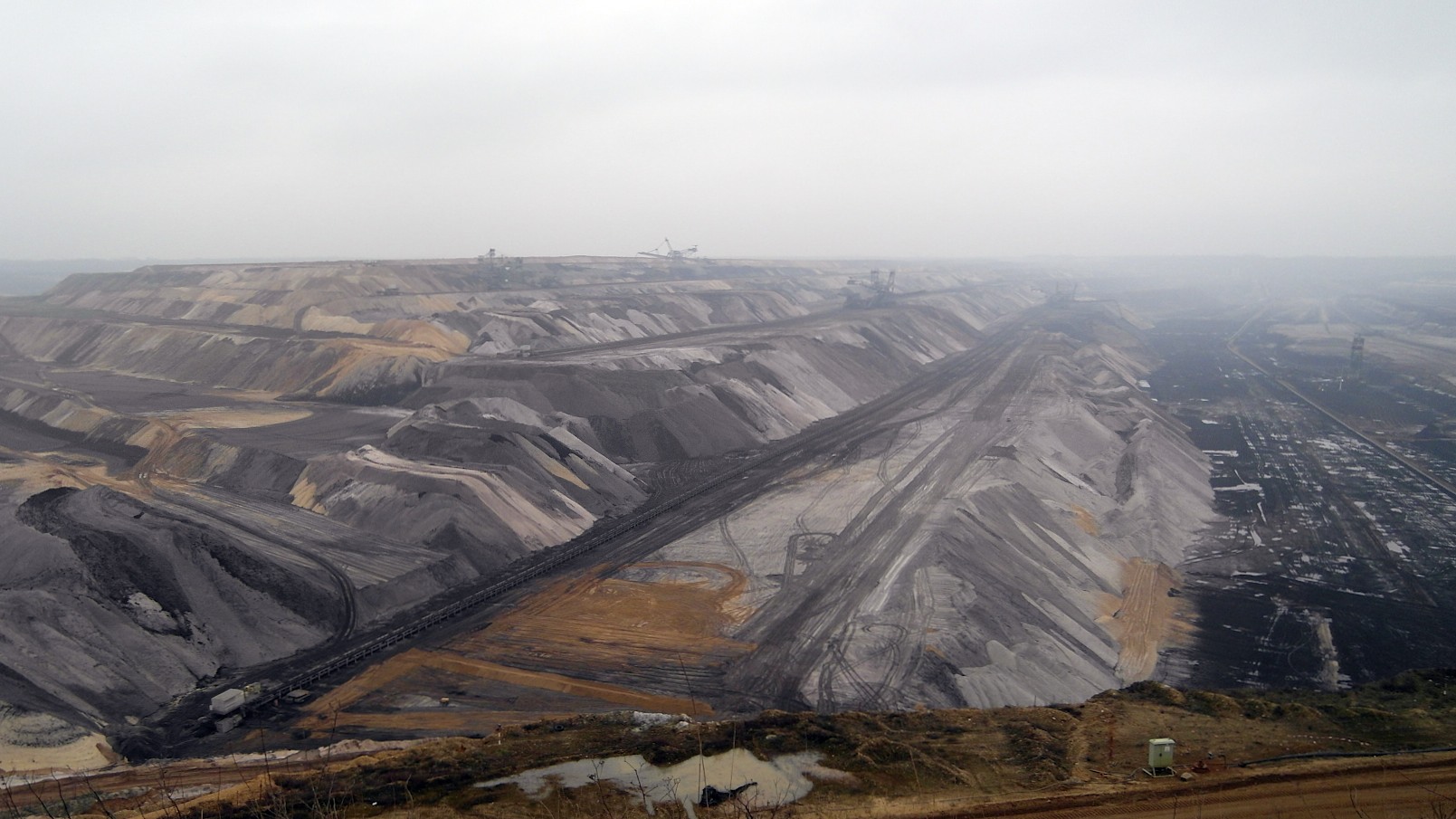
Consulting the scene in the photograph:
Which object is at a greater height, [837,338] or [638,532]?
[837,338]

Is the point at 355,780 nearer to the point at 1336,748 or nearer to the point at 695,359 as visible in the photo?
the point at 1336,748

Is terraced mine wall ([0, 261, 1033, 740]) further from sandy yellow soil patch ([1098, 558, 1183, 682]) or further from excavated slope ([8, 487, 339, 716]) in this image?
sandy yellow soil patch ([1098, 558, 1183, 682])

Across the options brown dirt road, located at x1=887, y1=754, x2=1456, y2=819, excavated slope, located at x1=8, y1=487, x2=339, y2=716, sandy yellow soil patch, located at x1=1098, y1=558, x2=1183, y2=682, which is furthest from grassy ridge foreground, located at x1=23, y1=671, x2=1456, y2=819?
excavated slope, located at x1=8, y1=487, x2=339, y2=716

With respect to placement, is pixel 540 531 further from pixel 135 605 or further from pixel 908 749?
pixel 908 749

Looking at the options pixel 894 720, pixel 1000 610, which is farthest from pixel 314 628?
pixel 1000 610

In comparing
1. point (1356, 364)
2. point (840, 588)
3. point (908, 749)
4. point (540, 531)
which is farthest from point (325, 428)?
point (1356, 364)

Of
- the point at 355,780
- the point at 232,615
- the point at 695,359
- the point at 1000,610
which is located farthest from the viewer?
the point at 695,359

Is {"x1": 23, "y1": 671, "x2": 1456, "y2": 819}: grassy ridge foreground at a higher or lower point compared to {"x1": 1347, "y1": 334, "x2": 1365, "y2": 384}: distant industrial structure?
lower
